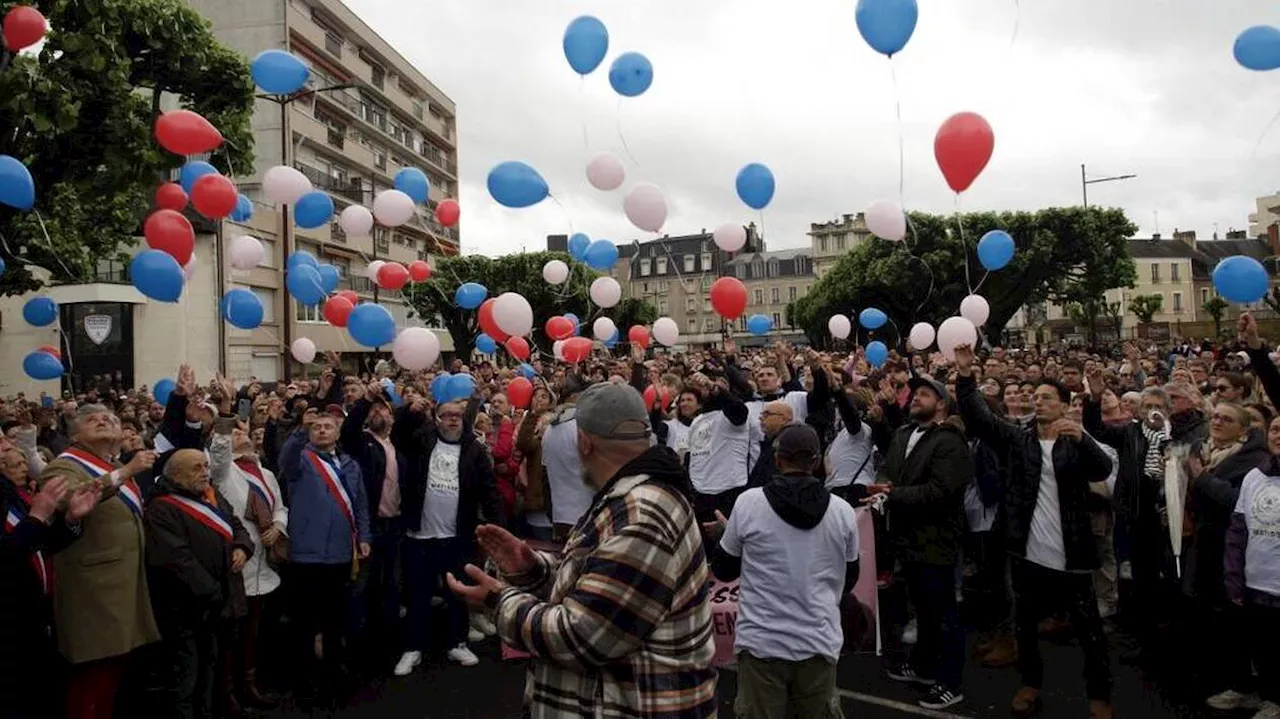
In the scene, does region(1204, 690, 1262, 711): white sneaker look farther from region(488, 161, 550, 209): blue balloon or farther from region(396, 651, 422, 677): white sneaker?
region(488, 161, 550, 209): blue balloon

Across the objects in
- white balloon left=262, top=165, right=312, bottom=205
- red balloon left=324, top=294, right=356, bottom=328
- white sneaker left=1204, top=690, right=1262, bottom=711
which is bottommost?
white sneaker left=1204, top=690, right=1262, bottom=711

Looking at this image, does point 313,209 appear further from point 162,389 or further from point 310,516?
point 310,516

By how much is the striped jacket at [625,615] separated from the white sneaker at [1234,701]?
4.25 m

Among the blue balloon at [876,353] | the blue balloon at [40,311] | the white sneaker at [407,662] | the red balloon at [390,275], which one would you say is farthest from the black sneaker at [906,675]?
the blue balloon at [40,311]

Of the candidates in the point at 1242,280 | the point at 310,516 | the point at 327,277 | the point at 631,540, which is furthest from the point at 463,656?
the point at 1242,280

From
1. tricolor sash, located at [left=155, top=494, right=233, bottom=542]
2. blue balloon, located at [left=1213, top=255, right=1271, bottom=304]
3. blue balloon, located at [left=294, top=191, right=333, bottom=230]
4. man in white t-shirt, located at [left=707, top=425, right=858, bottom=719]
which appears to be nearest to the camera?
man in white t-shirt, located at [left=707, top=425, right=858, bottom=719]

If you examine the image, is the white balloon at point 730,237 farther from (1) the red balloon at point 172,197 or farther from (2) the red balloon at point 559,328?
(1) the red balloon at point 172,197

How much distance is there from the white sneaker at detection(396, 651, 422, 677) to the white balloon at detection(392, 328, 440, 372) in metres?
2.96

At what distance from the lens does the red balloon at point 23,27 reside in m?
7.18

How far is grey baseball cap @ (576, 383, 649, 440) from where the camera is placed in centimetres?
221

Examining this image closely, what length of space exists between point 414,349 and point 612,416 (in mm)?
6322

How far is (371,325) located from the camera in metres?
8.00

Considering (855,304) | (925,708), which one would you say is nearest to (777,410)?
(925,708)

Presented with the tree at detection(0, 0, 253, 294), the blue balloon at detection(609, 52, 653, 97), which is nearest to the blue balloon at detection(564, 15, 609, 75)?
the blue balloon at detection(609, 52, 653, 97)
